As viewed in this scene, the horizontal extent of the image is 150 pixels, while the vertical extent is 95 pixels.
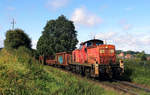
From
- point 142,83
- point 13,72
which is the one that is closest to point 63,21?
point 142,83

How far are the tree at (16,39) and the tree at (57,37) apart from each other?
922 cm

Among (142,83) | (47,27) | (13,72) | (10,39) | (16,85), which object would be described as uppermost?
(47,27)

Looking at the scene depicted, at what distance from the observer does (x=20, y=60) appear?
10.1 metres

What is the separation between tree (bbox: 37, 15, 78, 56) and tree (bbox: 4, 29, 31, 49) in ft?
30.2

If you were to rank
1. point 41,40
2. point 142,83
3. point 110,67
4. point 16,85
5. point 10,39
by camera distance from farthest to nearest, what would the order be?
point 41,40, point 10,39, point 110,67, point 142,83, point 16,85

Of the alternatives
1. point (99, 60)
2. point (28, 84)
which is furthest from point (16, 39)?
point (28, 84)

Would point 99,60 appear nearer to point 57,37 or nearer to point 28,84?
point 28,84

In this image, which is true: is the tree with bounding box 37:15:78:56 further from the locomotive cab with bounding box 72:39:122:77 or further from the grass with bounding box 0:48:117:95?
the grass with bounding box 0:48:117:95

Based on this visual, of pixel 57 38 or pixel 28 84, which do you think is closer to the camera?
pixel 28 84

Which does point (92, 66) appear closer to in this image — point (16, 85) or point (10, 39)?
point (16, 85)

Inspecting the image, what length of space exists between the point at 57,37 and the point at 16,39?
14.3m

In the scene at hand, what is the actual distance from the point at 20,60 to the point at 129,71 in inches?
419

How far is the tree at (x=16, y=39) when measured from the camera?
2712cm

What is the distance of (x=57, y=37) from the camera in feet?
132
